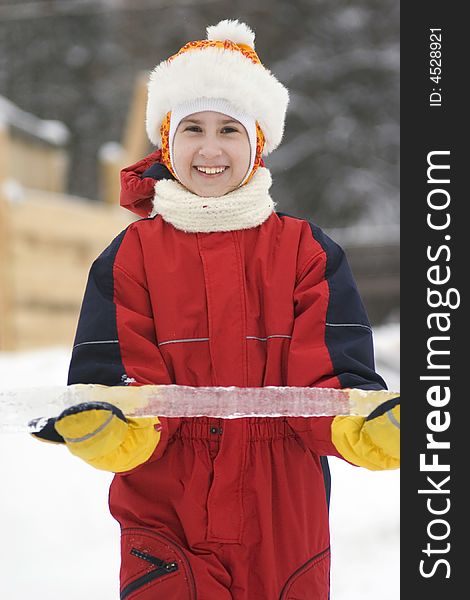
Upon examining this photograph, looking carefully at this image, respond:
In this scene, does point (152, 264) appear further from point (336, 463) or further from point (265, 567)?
point (336, 463)

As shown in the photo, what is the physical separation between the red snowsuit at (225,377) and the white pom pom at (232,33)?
1.03 ft

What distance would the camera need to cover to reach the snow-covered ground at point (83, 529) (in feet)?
5.96

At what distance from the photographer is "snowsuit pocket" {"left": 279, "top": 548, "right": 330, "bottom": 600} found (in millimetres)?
1158

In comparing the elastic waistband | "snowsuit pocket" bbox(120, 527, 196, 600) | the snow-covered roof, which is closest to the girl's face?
the elastic waistband

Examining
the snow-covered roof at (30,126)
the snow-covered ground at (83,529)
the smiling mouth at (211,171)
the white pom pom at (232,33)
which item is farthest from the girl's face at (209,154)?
the snow-covered roof at (30,126)

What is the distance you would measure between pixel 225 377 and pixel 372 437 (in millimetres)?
209

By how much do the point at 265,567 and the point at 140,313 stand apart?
1.17 feet

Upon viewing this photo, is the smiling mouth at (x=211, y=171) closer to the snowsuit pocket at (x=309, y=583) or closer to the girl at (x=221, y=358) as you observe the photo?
the girl at (x=221, y=358)

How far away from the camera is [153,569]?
1142 mm

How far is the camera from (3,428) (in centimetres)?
102

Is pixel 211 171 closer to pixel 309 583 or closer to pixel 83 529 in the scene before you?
pixel 309 583

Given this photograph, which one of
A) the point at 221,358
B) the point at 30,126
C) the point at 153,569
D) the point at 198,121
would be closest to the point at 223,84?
the point at 198,121

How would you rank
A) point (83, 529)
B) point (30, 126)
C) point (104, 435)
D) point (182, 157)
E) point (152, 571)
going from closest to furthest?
point (104, 435) < point (152, 571) < point (182, 157) < point (83, 529) < point (30, 126)

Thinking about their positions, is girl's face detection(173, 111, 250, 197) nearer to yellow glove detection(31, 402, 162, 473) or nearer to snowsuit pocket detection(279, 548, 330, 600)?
yellow glove detection(31, 402, 162, 473)
